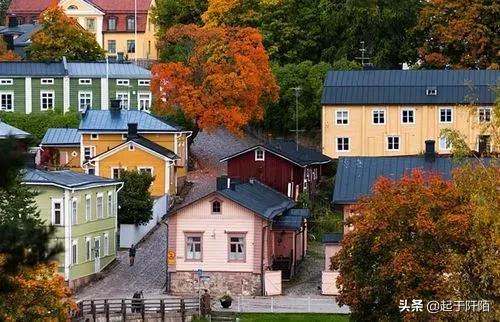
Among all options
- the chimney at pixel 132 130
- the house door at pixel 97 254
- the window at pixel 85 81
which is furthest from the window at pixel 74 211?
the window at pixel 85 81

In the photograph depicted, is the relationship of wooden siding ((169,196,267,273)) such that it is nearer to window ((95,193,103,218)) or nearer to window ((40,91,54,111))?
window ((95,193,103,218))

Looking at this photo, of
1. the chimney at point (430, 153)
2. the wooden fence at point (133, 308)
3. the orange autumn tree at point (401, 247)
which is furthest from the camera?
the chimney at point (430, 153)

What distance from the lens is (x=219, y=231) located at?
200 ft

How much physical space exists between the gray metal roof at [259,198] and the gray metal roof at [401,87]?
1099 cm

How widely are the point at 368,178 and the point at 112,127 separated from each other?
18587 millimetres

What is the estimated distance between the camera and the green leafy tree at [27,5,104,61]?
319 feet

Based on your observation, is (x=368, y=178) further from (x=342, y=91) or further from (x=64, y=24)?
(x=64, y=24)

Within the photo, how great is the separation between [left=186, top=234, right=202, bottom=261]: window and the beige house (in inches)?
780

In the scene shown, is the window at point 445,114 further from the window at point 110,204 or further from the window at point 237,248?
the window at point 237,248

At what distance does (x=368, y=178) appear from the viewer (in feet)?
206

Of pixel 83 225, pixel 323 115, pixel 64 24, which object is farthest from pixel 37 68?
pixel 83 225

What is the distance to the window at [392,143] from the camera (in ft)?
263

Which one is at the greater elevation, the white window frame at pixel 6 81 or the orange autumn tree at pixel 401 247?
the white window frame at pixel 6 81

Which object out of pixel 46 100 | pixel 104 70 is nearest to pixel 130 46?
pixel 104 70
